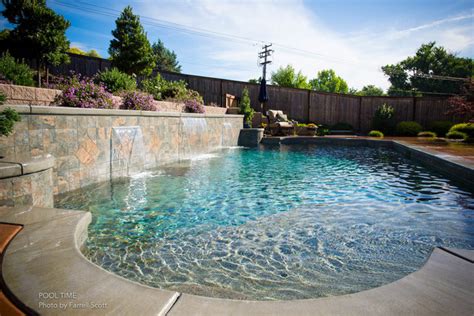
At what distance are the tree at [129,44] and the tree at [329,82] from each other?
5734cm

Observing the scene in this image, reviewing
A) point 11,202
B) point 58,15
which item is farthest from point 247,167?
point 58,15

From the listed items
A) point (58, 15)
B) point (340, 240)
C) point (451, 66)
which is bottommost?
point (340, 240)

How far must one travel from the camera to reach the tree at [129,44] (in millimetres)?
19281

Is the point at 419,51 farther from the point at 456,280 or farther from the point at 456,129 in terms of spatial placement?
the point at 456,280

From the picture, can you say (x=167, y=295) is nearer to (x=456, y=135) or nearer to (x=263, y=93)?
(x=263, y=93)

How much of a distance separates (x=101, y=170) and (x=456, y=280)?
5476 millimetres

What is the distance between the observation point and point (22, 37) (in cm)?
1346

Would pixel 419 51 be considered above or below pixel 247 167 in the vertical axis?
above

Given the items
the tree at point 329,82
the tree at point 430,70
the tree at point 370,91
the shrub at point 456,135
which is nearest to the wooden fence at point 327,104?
the shrub at point 456,135

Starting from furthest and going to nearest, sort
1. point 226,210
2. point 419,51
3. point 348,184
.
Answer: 1. point 419,51
2. point 348,184
3. point 226,210

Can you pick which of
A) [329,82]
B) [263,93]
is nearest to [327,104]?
[263,93]

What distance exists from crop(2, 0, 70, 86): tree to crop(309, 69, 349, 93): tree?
210ft

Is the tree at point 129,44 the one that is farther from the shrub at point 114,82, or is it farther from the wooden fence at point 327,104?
the shrub at point 114,82

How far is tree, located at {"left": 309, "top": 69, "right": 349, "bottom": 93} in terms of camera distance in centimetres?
6981
